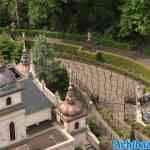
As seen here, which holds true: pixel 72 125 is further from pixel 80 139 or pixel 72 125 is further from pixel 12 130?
pixel 12 130

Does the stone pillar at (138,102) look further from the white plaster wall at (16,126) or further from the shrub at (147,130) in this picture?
the white plaster wall at (16,126)

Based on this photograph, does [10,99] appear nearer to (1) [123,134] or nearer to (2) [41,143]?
(2) [41,143]

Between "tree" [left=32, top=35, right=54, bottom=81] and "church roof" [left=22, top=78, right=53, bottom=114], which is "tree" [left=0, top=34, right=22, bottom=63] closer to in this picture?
"tree" [left=32, top=35, right=54, bottom=81]

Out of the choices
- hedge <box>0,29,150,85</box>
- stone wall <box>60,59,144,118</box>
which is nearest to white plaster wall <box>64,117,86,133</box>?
stone wall <box>60,59,144,118</box>

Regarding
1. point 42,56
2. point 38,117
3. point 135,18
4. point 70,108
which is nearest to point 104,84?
point 42,56

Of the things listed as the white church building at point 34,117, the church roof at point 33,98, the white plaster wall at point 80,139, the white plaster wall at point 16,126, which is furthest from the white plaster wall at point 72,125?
the white plaster wall at point 16,126
